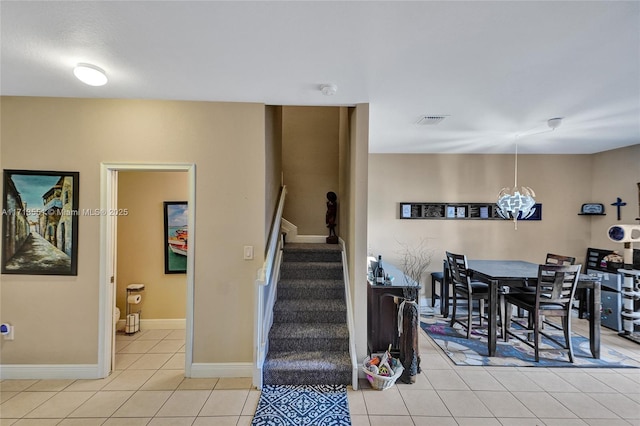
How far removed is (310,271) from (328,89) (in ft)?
6.90

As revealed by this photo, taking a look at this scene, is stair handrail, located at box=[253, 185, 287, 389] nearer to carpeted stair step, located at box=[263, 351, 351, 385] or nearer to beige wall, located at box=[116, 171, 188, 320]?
carpeted stair step, located at box=[263, 351, 351, 385]

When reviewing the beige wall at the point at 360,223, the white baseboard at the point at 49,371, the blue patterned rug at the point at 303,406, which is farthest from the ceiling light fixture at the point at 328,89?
the white baseboard at the point at 49,371

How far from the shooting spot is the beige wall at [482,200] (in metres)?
5.17

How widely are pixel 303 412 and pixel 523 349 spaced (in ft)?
8.99

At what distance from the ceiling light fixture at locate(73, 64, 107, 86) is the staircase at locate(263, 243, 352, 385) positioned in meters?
2.52

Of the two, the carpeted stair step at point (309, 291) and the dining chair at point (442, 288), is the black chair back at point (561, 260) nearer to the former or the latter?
the dining chair at point (442, 288)

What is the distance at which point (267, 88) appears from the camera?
2533 millimetres

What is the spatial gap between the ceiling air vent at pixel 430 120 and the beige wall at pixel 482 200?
1.74 meters

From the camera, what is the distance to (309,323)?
10.2 feet

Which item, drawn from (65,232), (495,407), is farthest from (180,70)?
(495,407)

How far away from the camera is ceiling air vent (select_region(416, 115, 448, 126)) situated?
3.29 meters

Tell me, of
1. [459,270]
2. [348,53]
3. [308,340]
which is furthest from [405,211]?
[348,53]

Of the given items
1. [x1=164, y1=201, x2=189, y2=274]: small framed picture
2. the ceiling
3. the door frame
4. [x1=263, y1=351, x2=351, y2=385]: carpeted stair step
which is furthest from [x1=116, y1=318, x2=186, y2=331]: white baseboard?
the ceiling

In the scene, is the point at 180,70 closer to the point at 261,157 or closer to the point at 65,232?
the point at 261,157
